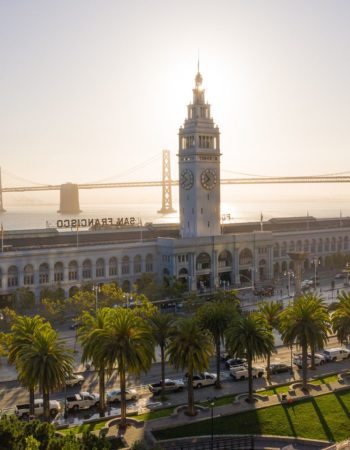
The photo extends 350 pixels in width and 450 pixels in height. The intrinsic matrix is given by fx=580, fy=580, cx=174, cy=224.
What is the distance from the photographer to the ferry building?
3497 inches

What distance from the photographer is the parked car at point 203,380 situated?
167 feet

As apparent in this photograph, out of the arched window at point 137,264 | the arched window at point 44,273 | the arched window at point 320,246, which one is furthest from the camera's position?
the arched window at point 320,246

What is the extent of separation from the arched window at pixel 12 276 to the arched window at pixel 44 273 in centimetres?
386

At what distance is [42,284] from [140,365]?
1923 inches

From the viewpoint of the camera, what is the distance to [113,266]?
95188 millimetres

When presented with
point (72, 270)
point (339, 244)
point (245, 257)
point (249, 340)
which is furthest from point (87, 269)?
point (339, 244)

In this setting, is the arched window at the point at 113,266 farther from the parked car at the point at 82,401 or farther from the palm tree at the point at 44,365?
the palm tree at the point at 44,365

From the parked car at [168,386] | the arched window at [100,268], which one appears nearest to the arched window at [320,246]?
the arched window at [100,268]

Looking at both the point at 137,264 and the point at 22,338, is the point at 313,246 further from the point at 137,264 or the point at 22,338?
the point at 22,338

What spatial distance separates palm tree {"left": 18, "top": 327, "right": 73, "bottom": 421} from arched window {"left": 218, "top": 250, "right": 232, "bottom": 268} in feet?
211

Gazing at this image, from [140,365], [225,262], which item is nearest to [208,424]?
[140,365]

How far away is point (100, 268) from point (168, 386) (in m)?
46.0

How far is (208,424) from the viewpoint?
40.8 m

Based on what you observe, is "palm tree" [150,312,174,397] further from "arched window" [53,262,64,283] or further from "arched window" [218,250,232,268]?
"arched window" [218,250,232,268]
